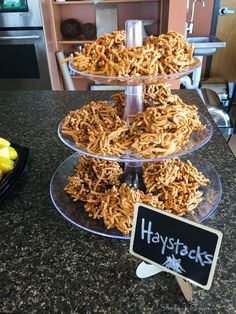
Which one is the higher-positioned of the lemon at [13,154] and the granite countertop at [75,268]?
the lemon at [13,154]

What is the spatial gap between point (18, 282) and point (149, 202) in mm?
313

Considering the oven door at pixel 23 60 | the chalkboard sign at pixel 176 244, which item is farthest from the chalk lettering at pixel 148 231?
the oven door at pixel 23 60

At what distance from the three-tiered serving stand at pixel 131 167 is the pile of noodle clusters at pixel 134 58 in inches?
0.7

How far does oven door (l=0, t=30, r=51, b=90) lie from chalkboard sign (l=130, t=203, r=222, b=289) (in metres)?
2.59

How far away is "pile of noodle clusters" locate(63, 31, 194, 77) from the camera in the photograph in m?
0.59

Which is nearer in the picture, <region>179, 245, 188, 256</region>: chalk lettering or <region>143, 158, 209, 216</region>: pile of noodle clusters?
<region>179, 245, 188, 256</region>: chalk lettering

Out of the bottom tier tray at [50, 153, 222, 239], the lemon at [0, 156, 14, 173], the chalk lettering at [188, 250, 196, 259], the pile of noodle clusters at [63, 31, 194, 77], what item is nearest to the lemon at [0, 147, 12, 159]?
the lemon at [0, 156, 14, 173]

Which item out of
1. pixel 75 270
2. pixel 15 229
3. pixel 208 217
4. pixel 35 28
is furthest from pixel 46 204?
pixel 35 28

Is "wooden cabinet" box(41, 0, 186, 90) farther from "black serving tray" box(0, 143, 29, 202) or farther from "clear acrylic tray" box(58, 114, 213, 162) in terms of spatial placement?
"clear acrylic tray" box(58, 114, 213, 162)

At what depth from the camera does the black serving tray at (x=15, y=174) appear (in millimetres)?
748

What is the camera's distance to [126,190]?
682 millimetres

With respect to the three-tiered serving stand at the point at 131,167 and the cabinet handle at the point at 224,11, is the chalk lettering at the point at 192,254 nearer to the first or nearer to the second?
the three-tiered serving stand at the point at 131,167

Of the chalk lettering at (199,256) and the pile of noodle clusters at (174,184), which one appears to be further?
the pile of noodle clusters at (174,184)

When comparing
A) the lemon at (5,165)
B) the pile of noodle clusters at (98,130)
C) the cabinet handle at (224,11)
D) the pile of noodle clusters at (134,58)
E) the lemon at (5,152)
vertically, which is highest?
the pile of noodle clusters at (134,58)
